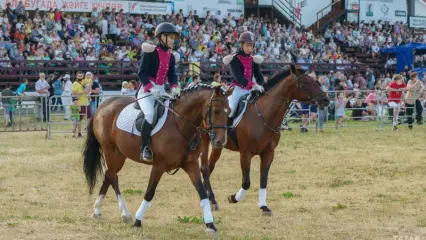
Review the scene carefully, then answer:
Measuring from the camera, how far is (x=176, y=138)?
960cm

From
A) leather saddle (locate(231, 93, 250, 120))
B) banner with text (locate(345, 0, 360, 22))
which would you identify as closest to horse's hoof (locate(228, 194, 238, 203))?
leather saddle (locate(231, 93, 250, 120))

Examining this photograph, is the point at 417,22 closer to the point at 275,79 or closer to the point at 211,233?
the point at 275,79

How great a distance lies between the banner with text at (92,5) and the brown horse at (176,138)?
22.2 m

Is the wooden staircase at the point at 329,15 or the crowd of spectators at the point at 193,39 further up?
the wooden staircase at the point at 329,15

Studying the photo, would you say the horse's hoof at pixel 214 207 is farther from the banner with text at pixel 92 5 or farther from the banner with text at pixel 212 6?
the banner with text at pixel 212 6

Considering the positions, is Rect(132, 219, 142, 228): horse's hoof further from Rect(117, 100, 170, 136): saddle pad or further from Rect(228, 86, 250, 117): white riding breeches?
Rect(228, 86, 250, 117): white riding breeches

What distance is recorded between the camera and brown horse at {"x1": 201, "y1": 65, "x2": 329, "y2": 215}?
1149 cm

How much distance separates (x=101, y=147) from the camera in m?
11.1

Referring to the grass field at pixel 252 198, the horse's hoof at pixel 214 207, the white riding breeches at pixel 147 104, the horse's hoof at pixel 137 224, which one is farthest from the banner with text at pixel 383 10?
the horse's hoof at pixel 137 224

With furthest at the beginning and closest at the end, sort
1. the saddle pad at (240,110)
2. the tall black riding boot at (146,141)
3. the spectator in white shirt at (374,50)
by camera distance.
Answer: the spectator in white shirt at (374,50) < the saddle pad at (240,110) < the tall black riding boot at (146,141)

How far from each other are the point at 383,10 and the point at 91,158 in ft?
131

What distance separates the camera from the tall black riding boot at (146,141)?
9.77 meters

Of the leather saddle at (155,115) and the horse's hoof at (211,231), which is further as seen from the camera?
the leather saddle at (155,115)

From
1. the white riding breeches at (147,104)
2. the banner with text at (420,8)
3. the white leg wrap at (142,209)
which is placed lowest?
the white leg wrap at (142,209)
